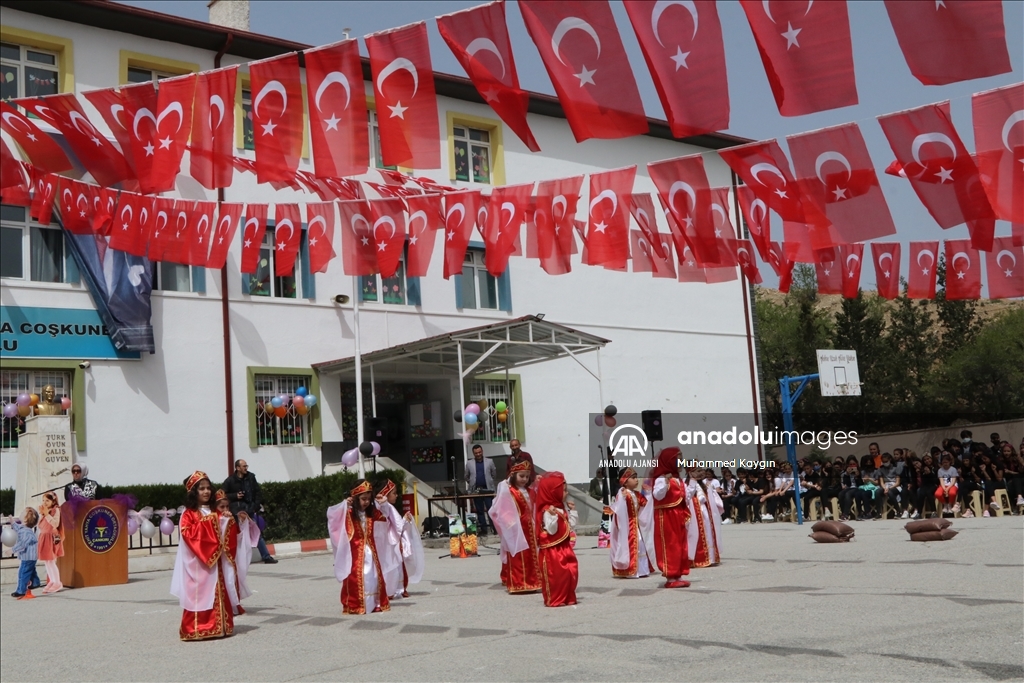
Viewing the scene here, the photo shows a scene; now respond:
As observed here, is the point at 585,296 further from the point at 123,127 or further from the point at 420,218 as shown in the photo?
the point at 123,127

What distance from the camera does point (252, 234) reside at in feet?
50.4

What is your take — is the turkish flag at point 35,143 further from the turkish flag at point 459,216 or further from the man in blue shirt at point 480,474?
the man in blue shirt at point 480,474

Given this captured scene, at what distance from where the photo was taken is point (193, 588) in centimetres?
997

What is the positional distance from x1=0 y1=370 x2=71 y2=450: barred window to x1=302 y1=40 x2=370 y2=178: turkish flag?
1397 centimetres

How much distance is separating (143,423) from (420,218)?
38.7ft

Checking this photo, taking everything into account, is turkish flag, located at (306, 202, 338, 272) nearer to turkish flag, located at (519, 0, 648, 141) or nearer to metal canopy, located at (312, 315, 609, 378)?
metal canopy, located at (312, 315, 609, 378)

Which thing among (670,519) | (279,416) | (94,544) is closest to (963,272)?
(670,519)

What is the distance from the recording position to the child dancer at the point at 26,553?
51.6 ft

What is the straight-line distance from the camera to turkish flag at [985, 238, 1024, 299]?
10.2 metres

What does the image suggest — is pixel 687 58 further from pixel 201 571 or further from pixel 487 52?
pixel 201 571

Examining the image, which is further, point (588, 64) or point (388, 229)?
point (388, 229)

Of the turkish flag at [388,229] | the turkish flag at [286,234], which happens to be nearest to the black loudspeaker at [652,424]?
the turkish flag at [388,229]

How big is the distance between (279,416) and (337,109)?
15788 mm

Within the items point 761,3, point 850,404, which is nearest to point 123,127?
point 761,3
